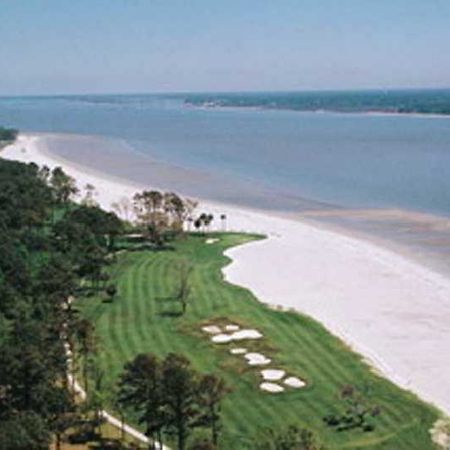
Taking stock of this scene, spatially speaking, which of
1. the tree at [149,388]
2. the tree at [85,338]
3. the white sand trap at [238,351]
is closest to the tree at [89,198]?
the white sand trap at [238,351]

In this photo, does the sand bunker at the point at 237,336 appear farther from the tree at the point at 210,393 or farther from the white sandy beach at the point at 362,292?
the tree at the point at 210,393

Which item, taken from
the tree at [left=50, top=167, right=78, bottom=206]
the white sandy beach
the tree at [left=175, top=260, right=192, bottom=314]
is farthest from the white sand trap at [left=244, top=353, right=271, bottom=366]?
the tree at [left=50, top=167, right=78, bottom=206]

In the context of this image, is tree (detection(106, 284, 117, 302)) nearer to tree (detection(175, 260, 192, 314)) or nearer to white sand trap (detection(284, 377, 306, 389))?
tree (detection(175, 260, 192, 314))

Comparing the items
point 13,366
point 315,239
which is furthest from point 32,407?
point 315,239

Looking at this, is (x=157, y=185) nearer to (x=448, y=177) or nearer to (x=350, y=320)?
(x=448, y=177)

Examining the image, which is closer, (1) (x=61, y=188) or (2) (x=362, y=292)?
(2) (x=362, y=292)

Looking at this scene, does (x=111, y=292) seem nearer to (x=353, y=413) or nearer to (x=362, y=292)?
(x=362, y=292)

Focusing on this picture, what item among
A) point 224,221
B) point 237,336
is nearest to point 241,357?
point 237,336

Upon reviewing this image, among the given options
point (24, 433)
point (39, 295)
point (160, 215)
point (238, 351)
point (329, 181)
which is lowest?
point (238, 351)
